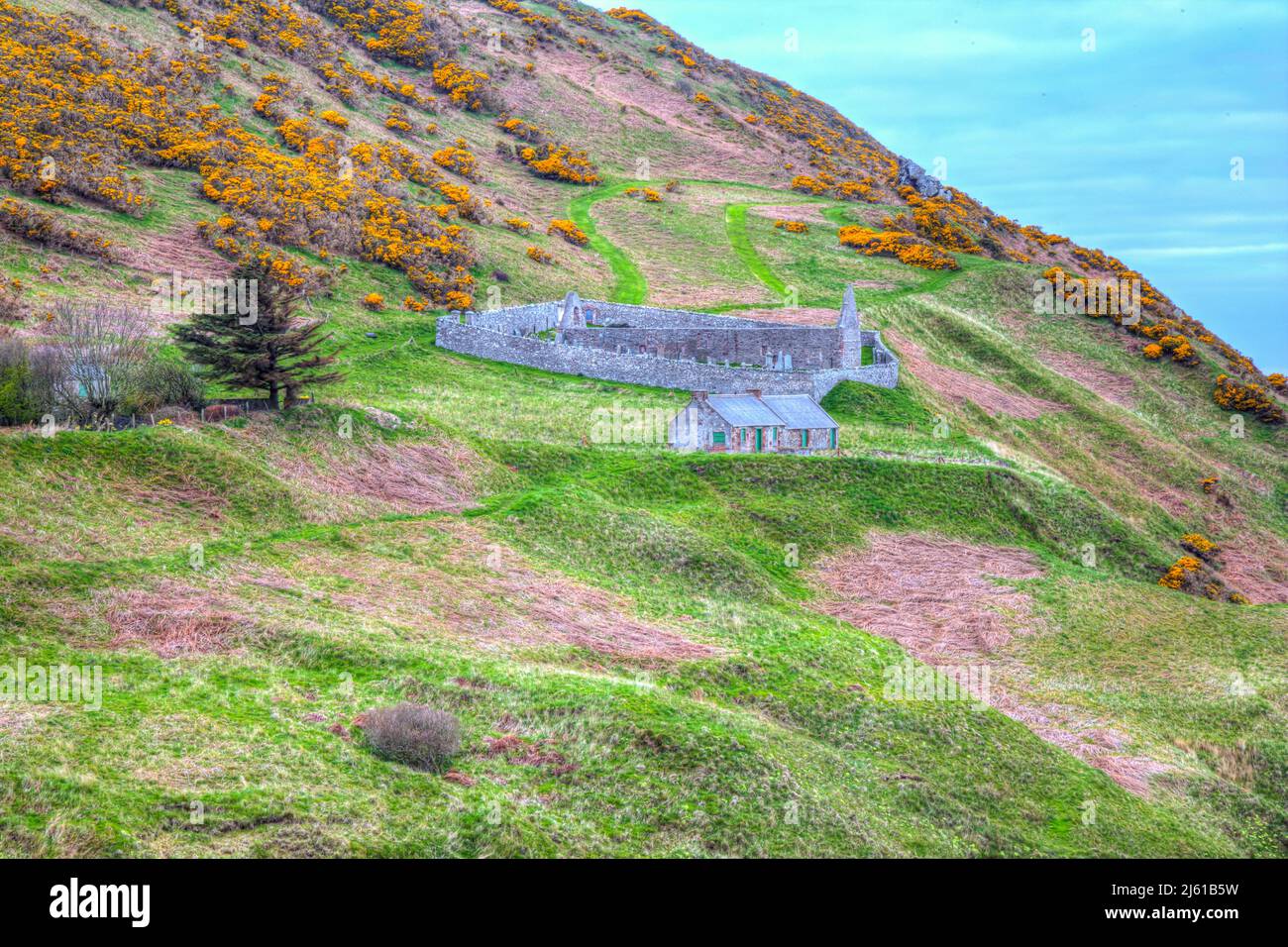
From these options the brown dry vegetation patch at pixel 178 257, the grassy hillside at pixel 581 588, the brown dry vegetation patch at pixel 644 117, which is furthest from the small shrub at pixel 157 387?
the brown dry vegetation patch at pixel 644 117

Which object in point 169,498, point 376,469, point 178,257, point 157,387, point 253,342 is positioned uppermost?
point 178,257

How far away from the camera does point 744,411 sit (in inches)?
1957

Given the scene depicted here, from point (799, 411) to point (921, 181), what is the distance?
288 feet

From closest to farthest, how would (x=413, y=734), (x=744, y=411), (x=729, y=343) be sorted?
(x=413, y=734), (x=744, y=411), (x=729, y=343)

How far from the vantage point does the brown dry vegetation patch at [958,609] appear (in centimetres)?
3136

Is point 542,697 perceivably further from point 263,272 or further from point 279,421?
point 263,272

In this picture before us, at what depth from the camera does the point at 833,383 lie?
191 ft

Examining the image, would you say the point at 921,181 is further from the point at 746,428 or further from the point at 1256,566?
the point at 746,428

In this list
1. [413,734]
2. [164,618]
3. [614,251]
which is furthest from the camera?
[614,251]

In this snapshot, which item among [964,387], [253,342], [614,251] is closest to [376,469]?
[253,342]

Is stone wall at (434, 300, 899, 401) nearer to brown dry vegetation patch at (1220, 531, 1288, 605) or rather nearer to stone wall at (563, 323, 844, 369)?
stone wall at (563, 323, 844, 369)

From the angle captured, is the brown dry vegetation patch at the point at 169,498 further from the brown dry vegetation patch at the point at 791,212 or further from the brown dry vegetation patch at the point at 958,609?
the brown dry vegetation patch at the point at 791,212

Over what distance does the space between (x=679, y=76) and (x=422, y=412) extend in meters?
117
